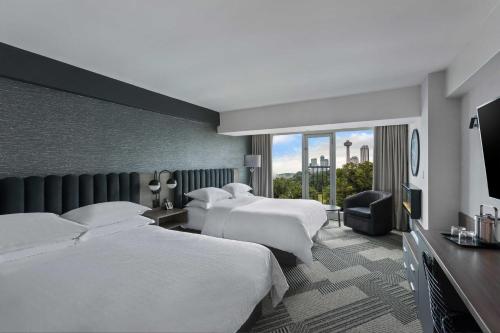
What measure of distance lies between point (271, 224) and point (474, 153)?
2.36 metres

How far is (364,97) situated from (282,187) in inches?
132

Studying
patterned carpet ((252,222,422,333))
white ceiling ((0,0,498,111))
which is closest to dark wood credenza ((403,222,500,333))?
patterned carpet ((252,222,422,333))

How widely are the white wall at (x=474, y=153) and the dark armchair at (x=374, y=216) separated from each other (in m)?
1.60

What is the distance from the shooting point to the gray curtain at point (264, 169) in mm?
6355

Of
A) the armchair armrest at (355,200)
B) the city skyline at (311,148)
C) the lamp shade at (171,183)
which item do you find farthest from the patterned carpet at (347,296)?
the city skyline at (311,148)

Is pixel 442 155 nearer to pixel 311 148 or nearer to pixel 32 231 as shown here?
pixel 311 148

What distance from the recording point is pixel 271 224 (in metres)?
3.14

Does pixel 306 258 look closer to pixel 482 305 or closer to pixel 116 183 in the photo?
pixel 482 305

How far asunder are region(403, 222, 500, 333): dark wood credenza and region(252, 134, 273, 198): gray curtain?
14.1 feet

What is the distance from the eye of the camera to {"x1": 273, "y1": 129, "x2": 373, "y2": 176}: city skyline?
5.48 meters

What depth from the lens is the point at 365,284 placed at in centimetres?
272

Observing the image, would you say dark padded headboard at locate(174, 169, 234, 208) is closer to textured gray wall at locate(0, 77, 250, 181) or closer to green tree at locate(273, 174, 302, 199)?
textured gray wall at locate(0, 77, 250, 181)

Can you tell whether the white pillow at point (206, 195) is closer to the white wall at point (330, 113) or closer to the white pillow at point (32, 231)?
the white wall at point (330, 113)

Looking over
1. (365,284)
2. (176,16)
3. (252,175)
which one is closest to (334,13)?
(176,16)
